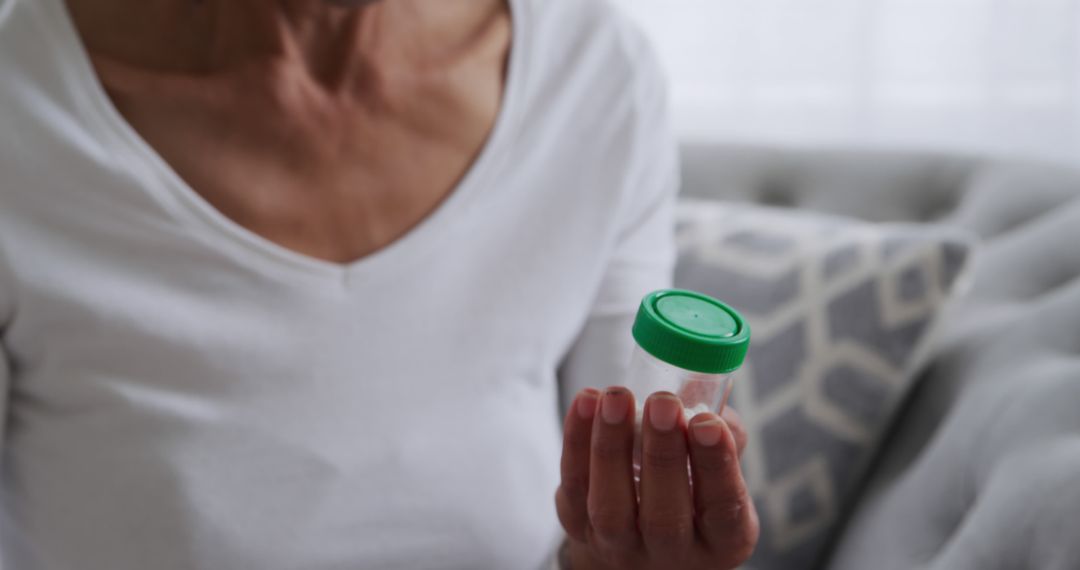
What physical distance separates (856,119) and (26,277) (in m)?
1.50

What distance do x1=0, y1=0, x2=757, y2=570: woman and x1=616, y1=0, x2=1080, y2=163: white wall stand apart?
2.94 ft

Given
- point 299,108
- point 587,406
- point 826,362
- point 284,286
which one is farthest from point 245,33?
point 826,362

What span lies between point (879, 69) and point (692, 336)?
1423 mm

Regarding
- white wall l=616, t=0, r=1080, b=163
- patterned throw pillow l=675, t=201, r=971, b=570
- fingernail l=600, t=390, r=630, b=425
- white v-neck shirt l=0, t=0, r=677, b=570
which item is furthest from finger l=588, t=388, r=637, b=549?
white wall l=616, t=0, r=1080, b=163

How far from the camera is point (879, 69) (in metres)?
1.71

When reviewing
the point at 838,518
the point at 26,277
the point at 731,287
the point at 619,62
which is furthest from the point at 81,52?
the point at 838,518

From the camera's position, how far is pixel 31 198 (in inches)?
25.4

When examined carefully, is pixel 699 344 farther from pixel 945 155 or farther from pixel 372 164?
pixel 945 155

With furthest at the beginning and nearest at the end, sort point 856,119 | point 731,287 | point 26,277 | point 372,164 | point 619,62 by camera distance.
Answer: point 856,119 → point 731,287 → point 619,62 → point 372,164 → point 26,277

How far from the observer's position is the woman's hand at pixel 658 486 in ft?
1.50

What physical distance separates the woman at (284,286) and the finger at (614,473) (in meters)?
0.06

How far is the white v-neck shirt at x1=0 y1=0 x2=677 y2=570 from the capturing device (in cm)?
64

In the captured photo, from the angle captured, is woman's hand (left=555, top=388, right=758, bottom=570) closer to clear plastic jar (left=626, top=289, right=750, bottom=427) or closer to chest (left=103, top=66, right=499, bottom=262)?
clear plastic jar (left=626, top=289, right=750, bottom=427)

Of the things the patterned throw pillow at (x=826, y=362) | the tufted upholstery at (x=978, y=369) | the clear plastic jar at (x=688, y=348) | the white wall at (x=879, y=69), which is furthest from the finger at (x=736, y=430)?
the white wall at (x=879, y=69)
